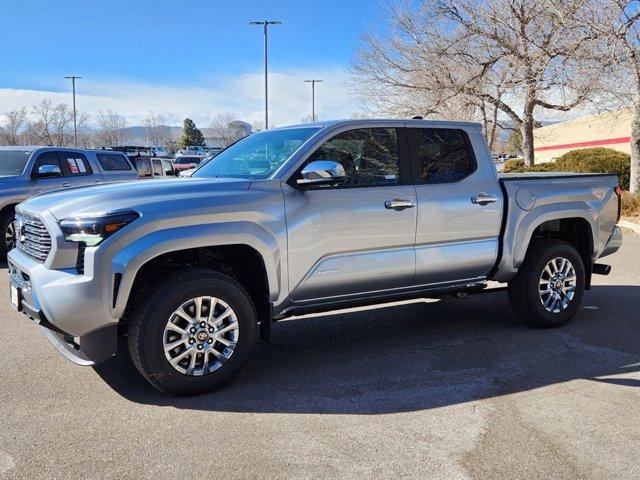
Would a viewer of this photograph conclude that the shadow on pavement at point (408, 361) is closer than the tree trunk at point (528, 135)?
Yes

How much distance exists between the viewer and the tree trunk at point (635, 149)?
15320 millimetres

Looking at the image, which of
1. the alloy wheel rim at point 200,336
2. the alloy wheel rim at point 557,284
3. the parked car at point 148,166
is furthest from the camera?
the parked car at point 148,166

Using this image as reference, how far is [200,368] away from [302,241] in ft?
3.83

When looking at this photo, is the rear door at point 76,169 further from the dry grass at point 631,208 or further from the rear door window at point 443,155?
the dry grass at point 631,208

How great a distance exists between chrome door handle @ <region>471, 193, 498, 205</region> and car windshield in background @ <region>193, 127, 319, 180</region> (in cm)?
156

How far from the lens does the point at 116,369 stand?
15.8ft

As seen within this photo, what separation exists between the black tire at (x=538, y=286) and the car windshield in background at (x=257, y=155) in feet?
8.15

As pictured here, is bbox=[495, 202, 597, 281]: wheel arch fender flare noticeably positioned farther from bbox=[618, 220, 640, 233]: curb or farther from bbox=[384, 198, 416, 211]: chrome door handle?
bbox=[618, 220, 640, 233]: curb

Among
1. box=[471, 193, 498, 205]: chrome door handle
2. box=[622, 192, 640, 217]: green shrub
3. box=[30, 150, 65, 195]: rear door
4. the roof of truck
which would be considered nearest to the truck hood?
the roof of truck

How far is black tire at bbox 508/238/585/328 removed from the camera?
18.9ft

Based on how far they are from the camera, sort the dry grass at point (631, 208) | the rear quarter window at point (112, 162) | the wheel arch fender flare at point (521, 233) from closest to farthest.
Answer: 1. the wheel arch fender flare at point (521, 233)
2. the rear quarter window at point (112, 162)
3. the dry grass at point (631, 208)

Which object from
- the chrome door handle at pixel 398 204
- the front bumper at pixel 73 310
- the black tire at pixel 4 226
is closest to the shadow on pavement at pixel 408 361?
the front bumper at pixel 73 310

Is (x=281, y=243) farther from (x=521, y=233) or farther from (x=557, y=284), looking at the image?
(x=557, y=284)

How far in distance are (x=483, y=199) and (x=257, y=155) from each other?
6.68ft
